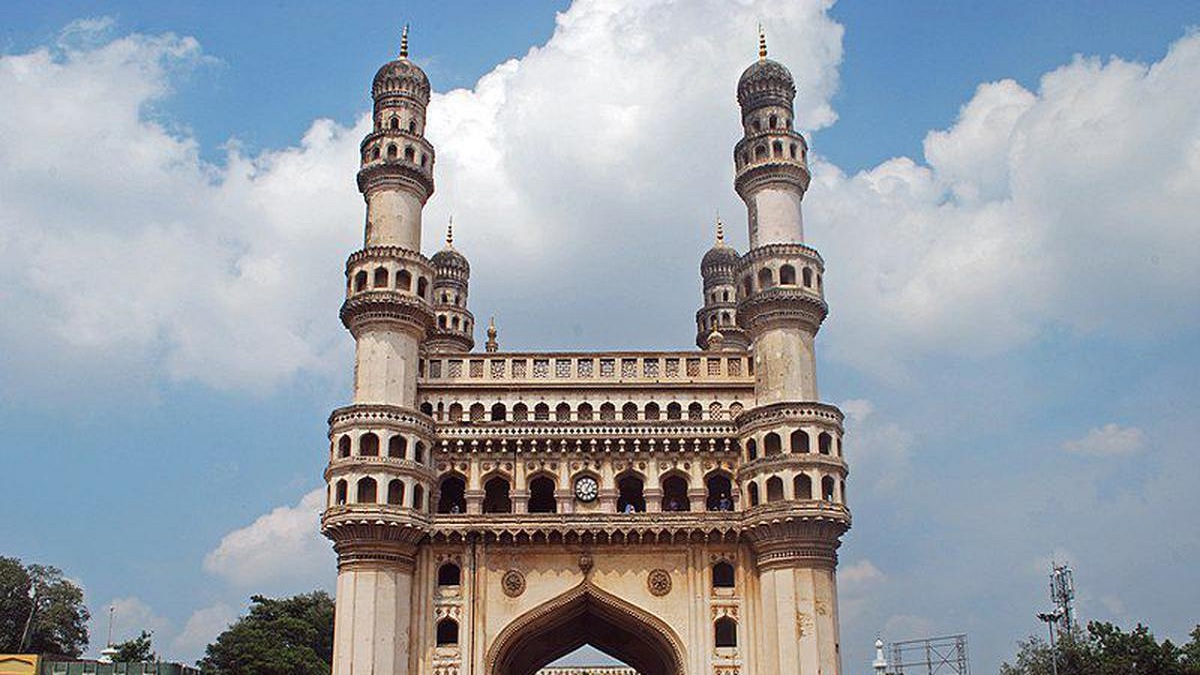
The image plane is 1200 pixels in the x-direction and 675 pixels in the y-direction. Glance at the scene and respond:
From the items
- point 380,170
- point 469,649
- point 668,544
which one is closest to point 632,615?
point 668,544

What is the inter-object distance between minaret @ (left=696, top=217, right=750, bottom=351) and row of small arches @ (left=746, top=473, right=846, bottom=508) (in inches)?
770

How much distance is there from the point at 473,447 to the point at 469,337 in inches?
819

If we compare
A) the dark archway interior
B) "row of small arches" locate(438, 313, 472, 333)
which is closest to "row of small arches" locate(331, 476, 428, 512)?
the dark archway interior

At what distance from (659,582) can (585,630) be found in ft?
22.3

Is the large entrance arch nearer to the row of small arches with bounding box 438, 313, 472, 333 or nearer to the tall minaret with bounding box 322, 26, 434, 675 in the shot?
the tall minaret with bounding box 322, 26, 434, 675

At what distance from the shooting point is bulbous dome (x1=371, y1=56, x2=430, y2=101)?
55125 mm

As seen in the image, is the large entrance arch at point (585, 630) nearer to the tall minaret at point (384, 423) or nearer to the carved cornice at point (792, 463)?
the tall minaret at point (384, 423)

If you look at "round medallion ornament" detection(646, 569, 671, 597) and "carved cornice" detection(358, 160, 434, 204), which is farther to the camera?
"carved cornice" detection(358, 160, 434, 204)

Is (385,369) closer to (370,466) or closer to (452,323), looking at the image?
(370,466)

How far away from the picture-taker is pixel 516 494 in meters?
49.2

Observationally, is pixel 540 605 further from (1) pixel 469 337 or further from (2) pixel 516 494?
(1) pixel 469 337

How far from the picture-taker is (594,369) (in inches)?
2009

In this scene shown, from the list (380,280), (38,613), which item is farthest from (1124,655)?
(38,613)

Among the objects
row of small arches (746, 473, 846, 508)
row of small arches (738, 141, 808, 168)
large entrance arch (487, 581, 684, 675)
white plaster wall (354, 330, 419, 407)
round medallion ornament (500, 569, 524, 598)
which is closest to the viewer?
row of small arches (746, 473, 846, 508)
